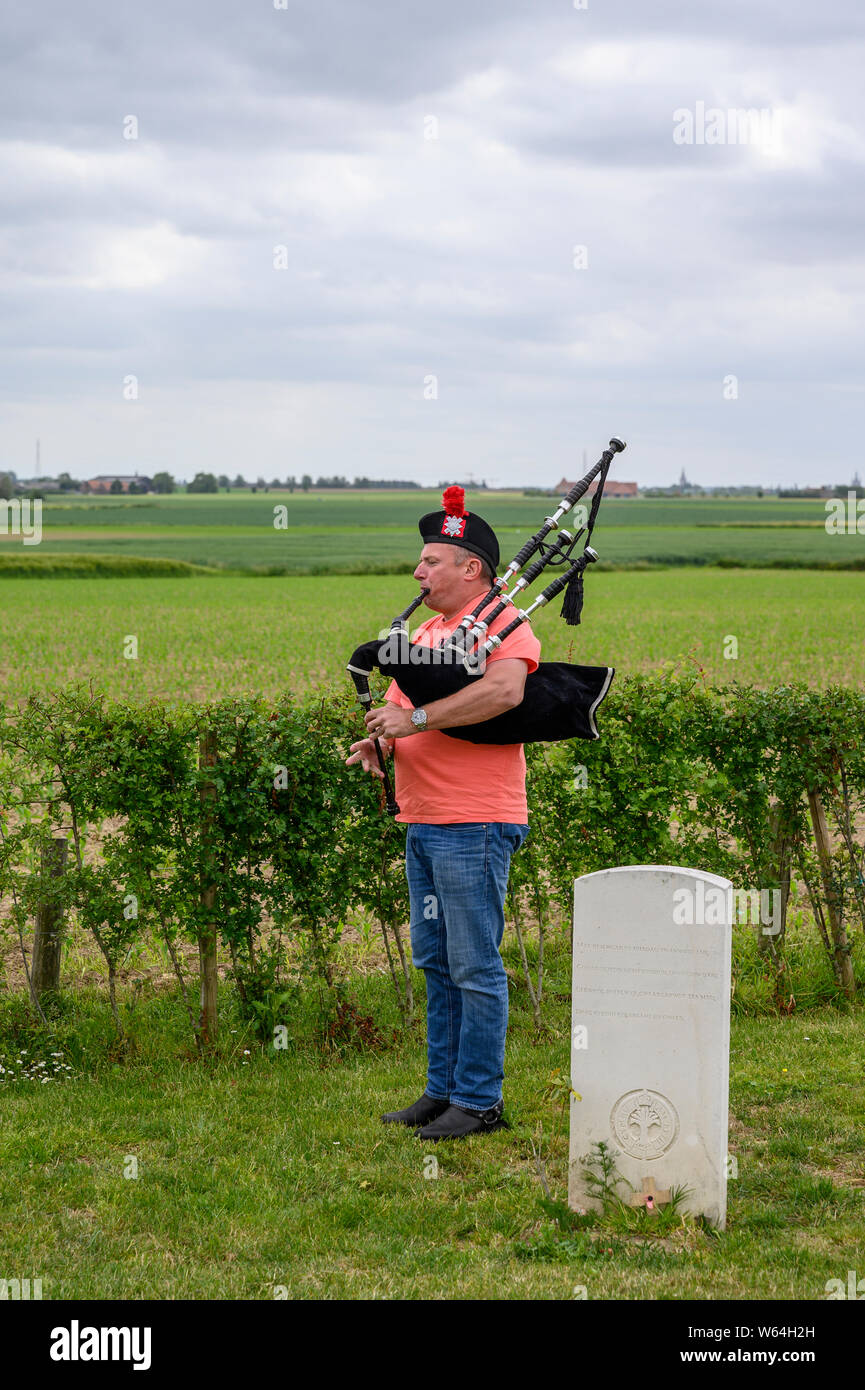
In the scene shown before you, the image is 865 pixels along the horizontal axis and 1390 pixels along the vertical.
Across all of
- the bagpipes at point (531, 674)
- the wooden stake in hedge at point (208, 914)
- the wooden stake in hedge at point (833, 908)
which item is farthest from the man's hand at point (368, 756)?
the wooden stake in hedge at point (833, 908)

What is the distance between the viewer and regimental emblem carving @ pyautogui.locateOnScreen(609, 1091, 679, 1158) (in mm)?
4762

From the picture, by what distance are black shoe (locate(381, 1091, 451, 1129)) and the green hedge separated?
1.25 m

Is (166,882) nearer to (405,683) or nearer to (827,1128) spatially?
(405,683)

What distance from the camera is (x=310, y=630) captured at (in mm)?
37250

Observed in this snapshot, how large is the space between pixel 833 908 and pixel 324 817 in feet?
10.4

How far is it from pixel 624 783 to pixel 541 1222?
2995 millimetres

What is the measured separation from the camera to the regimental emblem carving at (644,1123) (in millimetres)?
4762

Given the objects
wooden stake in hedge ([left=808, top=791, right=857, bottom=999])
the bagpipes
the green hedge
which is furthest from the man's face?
wooden stake in hedge ([left=808, top=791, right=857, bottom=999])

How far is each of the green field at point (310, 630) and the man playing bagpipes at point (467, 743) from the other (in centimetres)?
1639

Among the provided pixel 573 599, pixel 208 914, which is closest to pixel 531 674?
pixel 573 599

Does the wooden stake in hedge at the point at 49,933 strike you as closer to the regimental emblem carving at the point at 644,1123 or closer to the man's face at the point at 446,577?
the man's face at the point at 446,577

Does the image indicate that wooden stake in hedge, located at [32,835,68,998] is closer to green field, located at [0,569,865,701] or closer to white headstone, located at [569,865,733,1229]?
white headstone, located at [569,865,733,1229]
